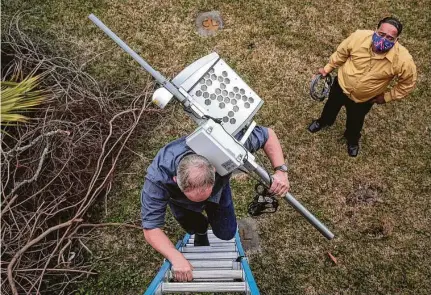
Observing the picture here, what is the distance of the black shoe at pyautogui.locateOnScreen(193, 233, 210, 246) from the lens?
4059 mm

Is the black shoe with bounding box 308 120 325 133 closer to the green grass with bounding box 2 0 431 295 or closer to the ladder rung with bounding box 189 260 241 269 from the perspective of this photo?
the green grass with bounding box 2 0 431 295

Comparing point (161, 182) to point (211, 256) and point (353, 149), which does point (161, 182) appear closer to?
point (211, 256)

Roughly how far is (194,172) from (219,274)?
3.11 feet

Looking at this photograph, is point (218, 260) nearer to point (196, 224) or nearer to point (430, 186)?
point (196, 224)

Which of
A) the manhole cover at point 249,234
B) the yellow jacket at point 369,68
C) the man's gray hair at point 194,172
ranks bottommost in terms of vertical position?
the manhole cover at point 249,234

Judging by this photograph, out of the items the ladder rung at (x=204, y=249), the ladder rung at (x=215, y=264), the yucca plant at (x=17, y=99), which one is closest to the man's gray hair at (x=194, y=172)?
the ladder rung at (x=215, y=264)

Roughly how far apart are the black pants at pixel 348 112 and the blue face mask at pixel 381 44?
735 mm

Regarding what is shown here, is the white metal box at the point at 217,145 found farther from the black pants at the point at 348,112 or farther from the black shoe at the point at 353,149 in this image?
the black shoe at the point at 353,149

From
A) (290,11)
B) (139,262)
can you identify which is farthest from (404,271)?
(290,11)

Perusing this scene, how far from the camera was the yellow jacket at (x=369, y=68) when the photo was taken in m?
3.91

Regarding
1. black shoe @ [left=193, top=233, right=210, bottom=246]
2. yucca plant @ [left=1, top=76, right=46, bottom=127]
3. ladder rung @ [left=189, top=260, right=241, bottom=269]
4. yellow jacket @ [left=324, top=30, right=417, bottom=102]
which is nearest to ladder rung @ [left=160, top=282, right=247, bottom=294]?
ladder rung @ [left=189, top=260, right=241, bottom=269]

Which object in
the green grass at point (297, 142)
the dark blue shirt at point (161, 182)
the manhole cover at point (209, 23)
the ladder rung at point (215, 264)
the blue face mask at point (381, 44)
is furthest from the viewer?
the manhole cover at point (209, 23)

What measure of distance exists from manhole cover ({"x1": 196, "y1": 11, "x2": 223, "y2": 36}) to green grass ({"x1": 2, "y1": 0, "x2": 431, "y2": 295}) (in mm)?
102

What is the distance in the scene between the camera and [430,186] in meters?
4.85
